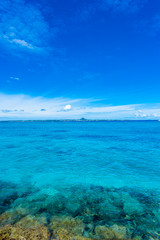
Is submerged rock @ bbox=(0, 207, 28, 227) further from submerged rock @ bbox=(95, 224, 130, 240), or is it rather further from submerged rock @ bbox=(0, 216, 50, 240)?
submerged rock @ bbox=(95, 224, 130, 240)

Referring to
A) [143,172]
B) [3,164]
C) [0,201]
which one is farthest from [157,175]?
[3,164]

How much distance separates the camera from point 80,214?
6258 mm

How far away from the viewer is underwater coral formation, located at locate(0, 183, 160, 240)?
16.6 ft

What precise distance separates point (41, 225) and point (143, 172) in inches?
417

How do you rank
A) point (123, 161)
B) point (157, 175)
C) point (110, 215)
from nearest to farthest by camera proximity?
point (110, 215) → point (157, 175) → point (123, 161)

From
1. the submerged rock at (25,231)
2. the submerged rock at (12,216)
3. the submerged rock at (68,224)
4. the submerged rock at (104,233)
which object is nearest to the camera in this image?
the submerged rock at (25,231)

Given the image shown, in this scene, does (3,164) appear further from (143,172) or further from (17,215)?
(143,172)

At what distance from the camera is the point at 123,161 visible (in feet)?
53.7

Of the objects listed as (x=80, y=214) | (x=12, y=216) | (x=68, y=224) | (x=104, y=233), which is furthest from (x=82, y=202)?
(x=12, y=216)

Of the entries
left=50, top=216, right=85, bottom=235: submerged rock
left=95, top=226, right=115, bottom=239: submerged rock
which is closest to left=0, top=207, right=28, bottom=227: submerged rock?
left=50, top=216, right=85, bottom=235: submerged rock

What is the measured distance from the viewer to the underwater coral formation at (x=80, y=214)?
506 centimetres

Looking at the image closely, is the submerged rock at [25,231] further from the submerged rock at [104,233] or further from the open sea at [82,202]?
the submerged rock at [104,233]

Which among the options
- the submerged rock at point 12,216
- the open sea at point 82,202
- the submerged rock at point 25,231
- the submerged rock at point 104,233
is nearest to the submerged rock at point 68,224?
the open sea at point 82,202

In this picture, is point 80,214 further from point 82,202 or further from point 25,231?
point 25,231
